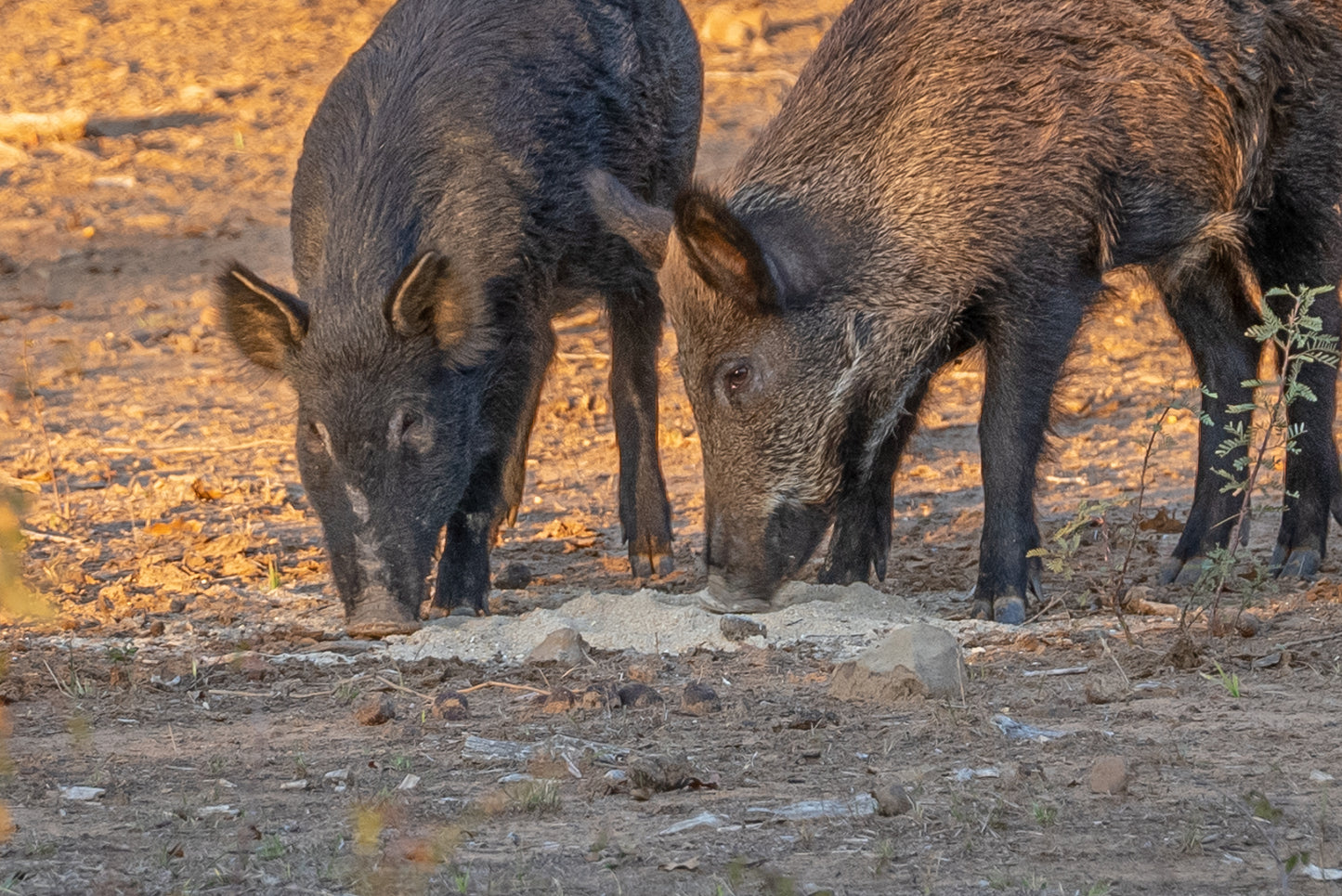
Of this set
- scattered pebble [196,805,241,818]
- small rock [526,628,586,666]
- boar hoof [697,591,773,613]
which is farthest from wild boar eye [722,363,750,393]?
scattered pebble [196,805,241,818]

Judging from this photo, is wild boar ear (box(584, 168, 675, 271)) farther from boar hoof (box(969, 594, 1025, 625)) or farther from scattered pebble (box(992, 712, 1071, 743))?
scattered pebble (box(992, 712, 1071, 743))

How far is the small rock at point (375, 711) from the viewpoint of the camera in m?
4.43

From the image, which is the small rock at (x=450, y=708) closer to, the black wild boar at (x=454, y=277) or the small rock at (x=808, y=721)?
the small rock at (x=808, y=721)

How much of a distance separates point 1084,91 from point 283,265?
6637mm

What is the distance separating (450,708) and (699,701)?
25.4 inches

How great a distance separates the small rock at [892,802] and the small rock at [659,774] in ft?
1.42

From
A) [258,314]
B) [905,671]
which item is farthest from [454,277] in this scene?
[905,671]

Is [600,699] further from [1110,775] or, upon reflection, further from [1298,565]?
[1298,565]

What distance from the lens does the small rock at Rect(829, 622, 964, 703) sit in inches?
177

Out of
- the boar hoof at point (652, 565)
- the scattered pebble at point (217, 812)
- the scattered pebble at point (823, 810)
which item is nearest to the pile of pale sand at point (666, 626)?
the boar hoof at point (652, 565)

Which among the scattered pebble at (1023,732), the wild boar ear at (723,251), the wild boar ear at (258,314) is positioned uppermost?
the wild boar ear at (723,251)

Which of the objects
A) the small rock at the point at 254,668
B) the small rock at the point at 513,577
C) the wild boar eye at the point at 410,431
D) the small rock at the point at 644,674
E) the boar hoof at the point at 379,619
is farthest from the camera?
the small rock at the point at 513,577

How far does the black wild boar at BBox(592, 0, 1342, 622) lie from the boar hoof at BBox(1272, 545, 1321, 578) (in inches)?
41.0

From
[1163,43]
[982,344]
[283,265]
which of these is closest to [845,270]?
[982,344]
